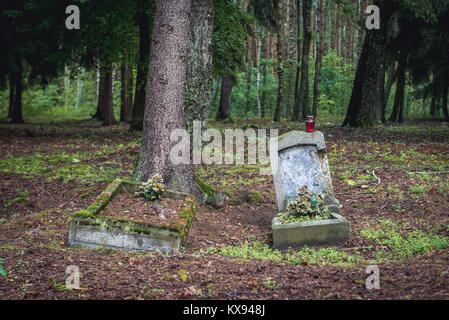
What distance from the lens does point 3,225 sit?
655 cm

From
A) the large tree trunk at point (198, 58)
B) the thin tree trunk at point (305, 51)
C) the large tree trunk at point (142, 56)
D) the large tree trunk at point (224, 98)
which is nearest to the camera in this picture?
the large tree trunk at point (198, 58)

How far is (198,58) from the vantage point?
7.58 meters

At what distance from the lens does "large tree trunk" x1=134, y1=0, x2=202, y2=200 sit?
21.9ft

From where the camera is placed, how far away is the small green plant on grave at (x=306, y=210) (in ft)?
19.3

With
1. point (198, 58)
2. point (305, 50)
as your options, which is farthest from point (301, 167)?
point (305, 50)

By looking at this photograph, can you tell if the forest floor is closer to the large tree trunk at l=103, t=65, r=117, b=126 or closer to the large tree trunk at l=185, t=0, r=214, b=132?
the large tree trunk at l=185, t=0, r=214, b=132

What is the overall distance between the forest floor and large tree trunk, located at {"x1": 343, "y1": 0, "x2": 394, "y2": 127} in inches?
124

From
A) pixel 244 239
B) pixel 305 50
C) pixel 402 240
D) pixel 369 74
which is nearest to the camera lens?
pixel 402 240

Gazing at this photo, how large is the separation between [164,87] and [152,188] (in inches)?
63.7

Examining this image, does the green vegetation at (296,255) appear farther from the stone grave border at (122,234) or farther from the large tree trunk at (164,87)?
the large tree trunk at (164,87)

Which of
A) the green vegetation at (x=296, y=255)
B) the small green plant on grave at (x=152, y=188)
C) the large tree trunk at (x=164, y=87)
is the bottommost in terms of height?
the green vegetation at (x=296, y=255)

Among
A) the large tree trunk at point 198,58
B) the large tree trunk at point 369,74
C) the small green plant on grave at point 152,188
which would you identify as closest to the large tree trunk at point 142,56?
the large tree trunk at point 198,58

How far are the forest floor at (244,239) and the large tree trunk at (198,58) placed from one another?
1.61 meters

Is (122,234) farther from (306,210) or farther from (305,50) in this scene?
(305,50)
